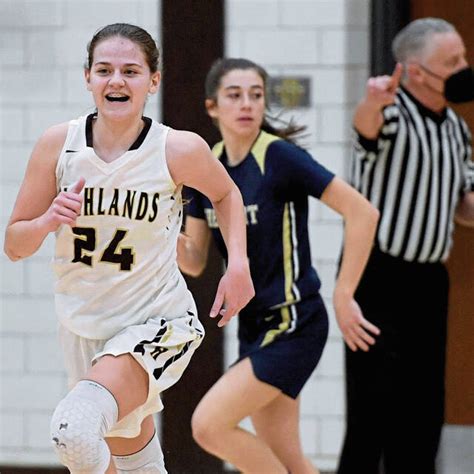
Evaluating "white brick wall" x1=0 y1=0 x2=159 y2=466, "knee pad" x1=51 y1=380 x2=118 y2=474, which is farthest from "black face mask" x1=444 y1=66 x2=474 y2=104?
"knee pad" x1=51 y1=380 x2=118 y2=474

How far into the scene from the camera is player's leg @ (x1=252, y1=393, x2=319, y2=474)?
449cm

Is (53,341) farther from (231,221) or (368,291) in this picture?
(231,221)

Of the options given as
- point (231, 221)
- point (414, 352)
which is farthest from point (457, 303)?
point (231, 221)

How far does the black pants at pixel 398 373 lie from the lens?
496 centimetres

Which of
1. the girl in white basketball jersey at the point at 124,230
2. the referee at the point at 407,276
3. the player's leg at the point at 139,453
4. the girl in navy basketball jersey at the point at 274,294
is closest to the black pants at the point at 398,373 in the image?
the referee at the point at 407,276

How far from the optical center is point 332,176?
4516 millimetres

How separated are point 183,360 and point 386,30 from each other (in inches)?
92.8

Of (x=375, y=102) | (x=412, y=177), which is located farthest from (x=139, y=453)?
(x=412, y=177)

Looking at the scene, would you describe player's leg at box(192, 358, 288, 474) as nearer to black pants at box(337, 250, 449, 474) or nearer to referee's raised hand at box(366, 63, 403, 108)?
black pants at box(337, 250, 449, 474)

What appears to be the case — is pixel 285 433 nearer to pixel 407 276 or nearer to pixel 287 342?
pixel 287 342

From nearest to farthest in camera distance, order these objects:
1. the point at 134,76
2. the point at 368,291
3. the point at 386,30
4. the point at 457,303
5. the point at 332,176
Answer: the point at 134,76
the point at 332,176
the point at 368,291
the point at 386,30
the point at 457,303

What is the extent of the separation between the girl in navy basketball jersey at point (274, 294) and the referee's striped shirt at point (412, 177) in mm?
483

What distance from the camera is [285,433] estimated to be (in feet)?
14.8

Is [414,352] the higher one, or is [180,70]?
[180,70]
